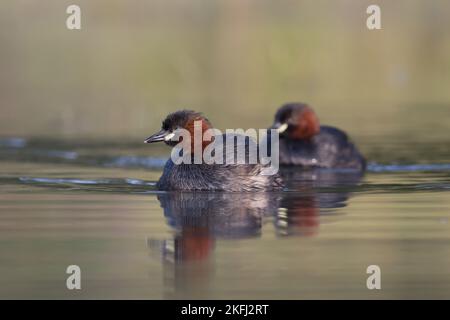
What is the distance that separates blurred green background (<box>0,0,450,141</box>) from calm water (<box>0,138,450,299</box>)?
26.1ft

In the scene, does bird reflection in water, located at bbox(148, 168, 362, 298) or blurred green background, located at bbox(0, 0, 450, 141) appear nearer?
bird reflection in water, located at bbox(148, 168, 362, 298)

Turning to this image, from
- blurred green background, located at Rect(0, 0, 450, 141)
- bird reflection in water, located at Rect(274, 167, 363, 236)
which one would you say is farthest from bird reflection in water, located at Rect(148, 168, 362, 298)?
blurred green background, located at Rect(0, 0, 450, 141)

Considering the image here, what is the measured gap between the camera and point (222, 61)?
29.4 meters

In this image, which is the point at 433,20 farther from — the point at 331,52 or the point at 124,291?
the point at 124,291

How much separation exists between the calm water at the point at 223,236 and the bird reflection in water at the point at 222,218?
→ 0.01 m

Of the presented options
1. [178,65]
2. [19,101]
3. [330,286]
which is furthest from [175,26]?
[330,286]

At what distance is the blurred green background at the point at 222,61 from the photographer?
24578 mm

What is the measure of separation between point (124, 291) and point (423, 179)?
6.84 m

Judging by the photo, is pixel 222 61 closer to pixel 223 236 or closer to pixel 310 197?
pixel 310 197

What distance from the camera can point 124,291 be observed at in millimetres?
8586

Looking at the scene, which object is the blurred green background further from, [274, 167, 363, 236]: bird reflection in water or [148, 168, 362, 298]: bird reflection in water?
[148, 168, 362, 298]: bird reflection in water

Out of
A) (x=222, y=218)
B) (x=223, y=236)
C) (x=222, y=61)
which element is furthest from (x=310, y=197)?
(x=222, y=61)

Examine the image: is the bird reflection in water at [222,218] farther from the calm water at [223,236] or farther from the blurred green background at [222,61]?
the blurred green background at [222,61]

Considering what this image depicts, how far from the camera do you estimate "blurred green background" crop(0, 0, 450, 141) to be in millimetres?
24578
